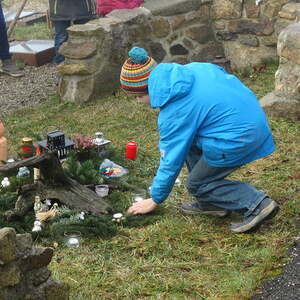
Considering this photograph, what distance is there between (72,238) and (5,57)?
537cm

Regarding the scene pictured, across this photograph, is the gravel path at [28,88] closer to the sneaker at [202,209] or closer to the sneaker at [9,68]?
the sneaker at [9,68]

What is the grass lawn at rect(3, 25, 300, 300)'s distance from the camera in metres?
3.57

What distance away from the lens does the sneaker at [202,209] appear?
4.43m

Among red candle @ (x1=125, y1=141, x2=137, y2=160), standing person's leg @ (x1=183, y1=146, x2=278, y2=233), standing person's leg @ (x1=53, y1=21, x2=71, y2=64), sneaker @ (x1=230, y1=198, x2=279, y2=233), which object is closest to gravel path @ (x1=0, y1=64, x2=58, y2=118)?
standing person's leg @ (x1=53, y1=21, x2=71, y2=64)

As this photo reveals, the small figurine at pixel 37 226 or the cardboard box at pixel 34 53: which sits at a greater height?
the small figurine at pixel 37 226

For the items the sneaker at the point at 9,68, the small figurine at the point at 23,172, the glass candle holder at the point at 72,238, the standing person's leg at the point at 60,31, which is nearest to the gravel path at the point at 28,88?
the sneaker at the point at 9,68

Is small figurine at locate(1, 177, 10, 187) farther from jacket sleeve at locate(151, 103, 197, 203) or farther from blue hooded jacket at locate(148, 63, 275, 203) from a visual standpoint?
jacket sleeve at locate(151, 103, 197, 203)

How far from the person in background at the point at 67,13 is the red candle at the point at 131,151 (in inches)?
140

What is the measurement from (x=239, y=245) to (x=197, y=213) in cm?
55

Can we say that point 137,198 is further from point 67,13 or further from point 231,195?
point 67,13

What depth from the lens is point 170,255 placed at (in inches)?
157

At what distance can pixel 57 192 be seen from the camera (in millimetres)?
4516

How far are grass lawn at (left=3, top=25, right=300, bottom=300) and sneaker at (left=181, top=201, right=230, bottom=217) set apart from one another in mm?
63

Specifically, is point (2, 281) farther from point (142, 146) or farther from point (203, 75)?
point (142, 146)
